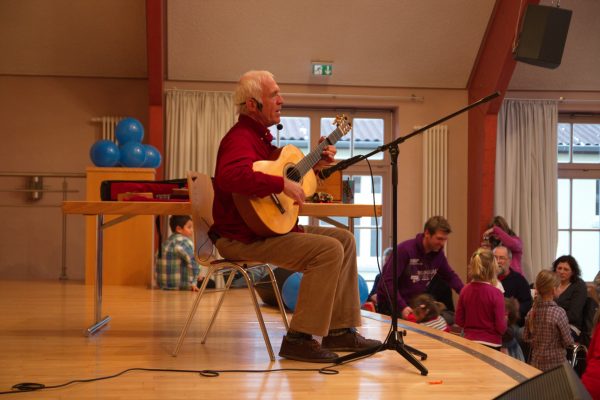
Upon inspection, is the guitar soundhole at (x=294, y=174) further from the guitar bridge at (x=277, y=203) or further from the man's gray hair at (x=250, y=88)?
the man's gray hair at (x=250, y=88)

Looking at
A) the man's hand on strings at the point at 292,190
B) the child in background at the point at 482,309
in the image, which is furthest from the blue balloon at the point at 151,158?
the man's hand on strings at the point at 292,190

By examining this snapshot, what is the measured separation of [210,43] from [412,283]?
381 centimetres

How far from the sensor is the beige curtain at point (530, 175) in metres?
8.19

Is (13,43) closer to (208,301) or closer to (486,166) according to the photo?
(208,301)

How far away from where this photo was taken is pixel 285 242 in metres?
2.92

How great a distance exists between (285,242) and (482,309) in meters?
2.01

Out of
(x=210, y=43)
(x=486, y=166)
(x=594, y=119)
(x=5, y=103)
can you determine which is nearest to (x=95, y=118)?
(x=5, y=103)

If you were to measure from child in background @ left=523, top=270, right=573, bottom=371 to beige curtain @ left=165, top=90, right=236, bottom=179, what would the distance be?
410cm

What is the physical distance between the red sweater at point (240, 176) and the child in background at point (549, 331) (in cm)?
215

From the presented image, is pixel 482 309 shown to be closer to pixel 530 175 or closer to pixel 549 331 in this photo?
pixel 549 331

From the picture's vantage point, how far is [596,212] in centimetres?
875

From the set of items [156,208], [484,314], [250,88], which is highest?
[250,88]

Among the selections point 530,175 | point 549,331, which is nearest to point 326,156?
point 549,331

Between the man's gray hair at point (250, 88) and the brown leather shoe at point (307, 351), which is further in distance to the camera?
the man's gray hair at point (250, 88)
